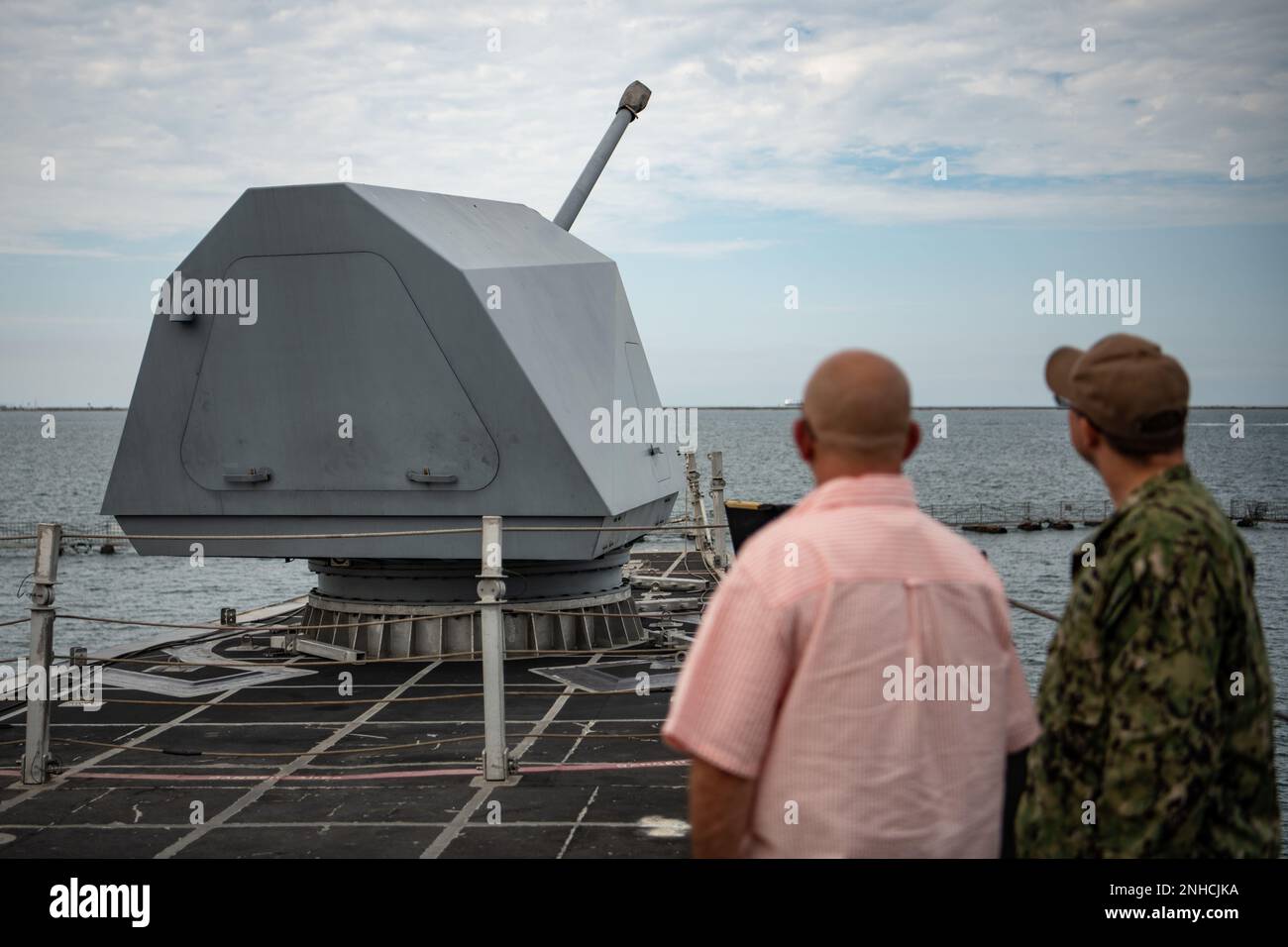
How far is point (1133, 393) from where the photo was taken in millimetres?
2436

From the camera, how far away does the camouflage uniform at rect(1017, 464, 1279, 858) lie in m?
2.24

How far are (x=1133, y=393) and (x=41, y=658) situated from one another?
547 cm

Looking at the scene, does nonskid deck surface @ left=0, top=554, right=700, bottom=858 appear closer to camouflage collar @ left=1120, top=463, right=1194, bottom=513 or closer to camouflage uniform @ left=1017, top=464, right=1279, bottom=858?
camouflage uniform @ left=1017, top=464, right=1279, bottom=858

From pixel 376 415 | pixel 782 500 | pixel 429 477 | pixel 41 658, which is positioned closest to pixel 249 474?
pixel 376 415

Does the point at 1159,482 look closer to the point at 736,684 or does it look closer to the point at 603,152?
the point at 736,684

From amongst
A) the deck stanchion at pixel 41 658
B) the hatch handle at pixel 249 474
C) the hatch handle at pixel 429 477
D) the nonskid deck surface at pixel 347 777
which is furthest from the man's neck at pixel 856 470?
the hatch handle at pixel 249 474

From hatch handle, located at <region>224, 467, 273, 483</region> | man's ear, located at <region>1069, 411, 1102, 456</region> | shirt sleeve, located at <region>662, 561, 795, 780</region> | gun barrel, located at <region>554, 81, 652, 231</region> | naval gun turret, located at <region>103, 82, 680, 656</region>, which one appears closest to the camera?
shirt sleeve, located at <region>662, 561, 795, 780</region>

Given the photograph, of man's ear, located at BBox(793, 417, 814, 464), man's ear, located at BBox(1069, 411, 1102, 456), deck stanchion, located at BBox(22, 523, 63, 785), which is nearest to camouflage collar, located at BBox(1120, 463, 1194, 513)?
man's ear, located at BBox(1069, 411, 1102, 456)

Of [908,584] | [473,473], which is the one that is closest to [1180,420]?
[908,584]

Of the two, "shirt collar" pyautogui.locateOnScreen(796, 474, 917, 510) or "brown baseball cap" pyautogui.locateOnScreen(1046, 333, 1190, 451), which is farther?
"brown baseball cap" pyautogui.locateOnScreen(1046, 333, 1190, 451)

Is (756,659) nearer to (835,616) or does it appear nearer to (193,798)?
(835,616)

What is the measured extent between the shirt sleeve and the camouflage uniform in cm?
68

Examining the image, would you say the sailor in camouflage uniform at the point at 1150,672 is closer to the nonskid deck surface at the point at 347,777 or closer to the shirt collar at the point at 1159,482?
the shirt collar at the point at 1159,482

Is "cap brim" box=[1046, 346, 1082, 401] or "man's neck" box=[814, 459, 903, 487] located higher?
"cap brim" box=[1046, 346, 1082, 401]
